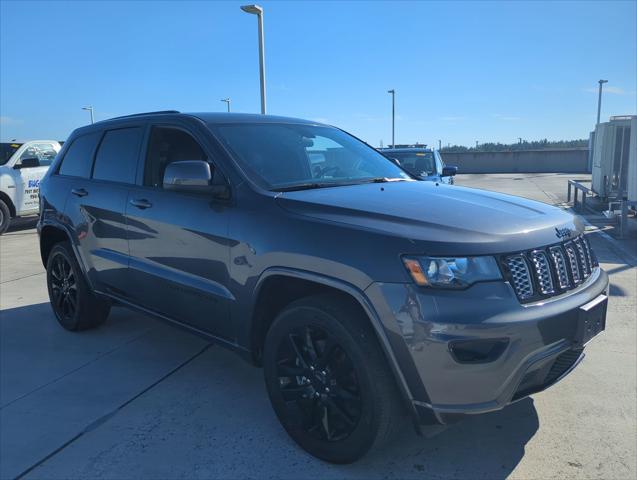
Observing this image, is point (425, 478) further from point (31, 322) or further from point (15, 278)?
point (15, 278)

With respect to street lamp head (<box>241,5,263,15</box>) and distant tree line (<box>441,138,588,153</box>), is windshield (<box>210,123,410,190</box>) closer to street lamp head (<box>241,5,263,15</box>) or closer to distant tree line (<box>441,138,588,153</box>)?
street lamp head (<box>241,5,263,15</box>)

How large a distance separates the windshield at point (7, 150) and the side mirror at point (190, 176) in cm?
1117

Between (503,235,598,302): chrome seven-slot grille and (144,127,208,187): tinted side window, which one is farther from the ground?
(144,127,208,187): tinted side window

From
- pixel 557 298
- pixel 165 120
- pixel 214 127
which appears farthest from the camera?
pixel 165 120

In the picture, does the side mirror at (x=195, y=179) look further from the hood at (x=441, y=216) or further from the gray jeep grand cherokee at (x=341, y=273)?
the hood at (x=441, y=216)

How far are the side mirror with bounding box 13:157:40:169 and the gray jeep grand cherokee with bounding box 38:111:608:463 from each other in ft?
29.6

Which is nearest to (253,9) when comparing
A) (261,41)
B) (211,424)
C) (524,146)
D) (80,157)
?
(261,41)

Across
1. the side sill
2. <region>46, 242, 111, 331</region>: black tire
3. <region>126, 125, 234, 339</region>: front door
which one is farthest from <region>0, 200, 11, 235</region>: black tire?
<region>126, 125, 234, 339</region>: front door

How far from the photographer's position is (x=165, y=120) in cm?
390

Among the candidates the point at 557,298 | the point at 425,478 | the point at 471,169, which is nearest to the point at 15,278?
the point at 425,478

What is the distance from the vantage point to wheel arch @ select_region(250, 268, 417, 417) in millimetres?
2438

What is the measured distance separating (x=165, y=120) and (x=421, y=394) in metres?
2.69

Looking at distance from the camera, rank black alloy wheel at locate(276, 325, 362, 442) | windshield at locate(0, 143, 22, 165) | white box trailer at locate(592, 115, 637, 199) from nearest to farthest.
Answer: black alloy wheel at locate(276, 325, 362, 442) < windshield at locate(0, 143, 22, 165) < white box trailer at locate(592, 115, 637, 199)

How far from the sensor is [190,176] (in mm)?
3152
